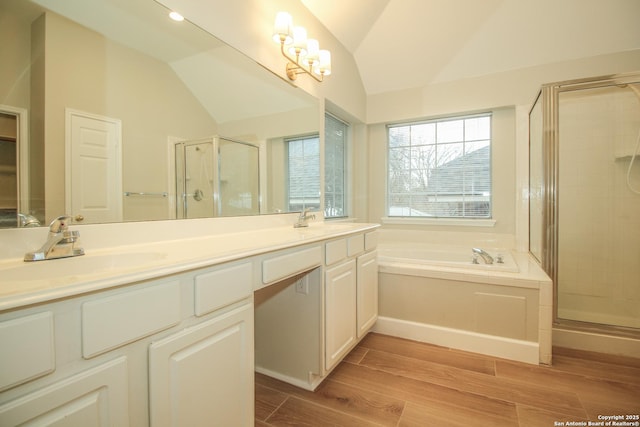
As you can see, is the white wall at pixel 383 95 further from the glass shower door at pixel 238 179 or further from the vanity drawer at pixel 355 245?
the vanity drawer at pixel 355 245

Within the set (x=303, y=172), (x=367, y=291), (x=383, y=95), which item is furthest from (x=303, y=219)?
(x=383, y=95)

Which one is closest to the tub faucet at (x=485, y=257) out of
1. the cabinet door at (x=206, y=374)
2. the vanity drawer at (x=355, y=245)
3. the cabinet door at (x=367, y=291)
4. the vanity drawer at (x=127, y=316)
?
the cabinet door at (x=367, y=291)

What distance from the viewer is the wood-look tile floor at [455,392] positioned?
142cm

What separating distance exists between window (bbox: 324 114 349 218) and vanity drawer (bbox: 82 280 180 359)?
2126 millimetres

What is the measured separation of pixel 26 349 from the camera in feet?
1.78

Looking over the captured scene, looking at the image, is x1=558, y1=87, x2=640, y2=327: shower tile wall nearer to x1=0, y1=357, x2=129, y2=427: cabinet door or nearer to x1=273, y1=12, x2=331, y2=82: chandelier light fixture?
x1=273, y1=12, x2=331, y2=82: chandelier light fixture

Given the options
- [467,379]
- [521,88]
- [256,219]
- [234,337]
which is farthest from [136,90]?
[521,88]

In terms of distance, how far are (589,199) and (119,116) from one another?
323 cm

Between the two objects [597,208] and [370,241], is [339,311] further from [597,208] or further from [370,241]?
[597,208]

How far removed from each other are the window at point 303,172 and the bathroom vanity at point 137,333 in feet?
2.63

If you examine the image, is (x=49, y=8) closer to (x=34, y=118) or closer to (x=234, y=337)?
(x=34, y=118)

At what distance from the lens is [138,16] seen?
1.20 meters

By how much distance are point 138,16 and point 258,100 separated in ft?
2.39

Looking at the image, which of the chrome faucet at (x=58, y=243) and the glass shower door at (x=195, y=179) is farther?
the glass shower door at (x=195, y=179)
